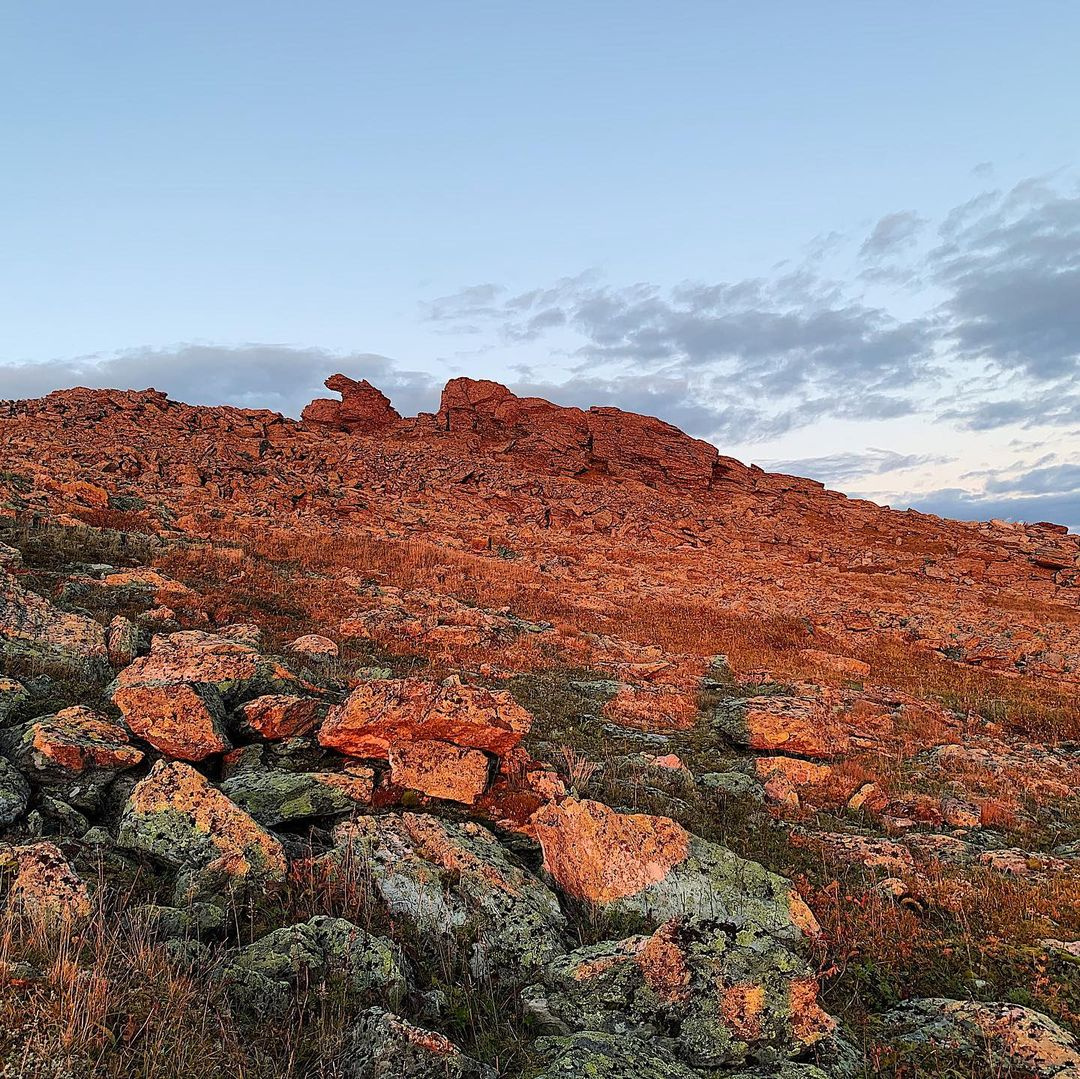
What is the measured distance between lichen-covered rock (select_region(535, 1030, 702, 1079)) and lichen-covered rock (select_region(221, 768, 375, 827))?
3348mm

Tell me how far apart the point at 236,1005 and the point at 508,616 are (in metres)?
16.2

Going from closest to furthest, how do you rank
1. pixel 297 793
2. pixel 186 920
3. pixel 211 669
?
1. pixel 186 920
2. pixel 297 793
3. pixel 211 669

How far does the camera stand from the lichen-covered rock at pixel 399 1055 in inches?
131

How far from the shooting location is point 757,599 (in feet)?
91.4

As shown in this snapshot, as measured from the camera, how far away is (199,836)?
17.2ft

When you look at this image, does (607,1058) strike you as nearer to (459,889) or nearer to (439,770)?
(459,889)

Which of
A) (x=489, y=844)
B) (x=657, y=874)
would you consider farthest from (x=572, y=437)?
(x=657, y=874)

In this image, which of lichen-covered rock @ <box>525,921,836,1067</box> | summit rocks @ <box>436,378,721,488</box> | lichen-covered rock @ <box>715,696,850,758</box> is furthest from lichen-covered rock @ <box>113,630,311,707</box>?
summit rocks @ <box>436,378,721,488</box>

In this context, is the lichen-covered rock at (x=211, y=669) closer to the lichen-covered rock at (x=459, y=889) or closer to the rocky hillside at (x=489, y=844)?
the rocky hillside at (x=489, y=844)

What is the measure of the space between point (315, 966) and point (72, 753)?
10.9 feet

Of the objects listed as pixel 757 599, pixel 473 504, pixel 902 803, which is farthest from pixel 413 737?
pixel 473 504

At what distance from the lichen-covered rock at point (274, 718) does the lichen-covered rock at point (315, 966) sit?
3633 mm

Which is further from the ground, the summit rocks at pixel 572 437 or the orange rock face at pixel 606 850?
the summit rocks at pixel 572 437

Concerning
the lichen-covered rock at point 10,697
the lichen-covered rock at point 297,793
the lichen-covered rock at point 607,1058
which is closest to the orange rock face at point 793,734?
the lichen-covered rock at point 297,793
